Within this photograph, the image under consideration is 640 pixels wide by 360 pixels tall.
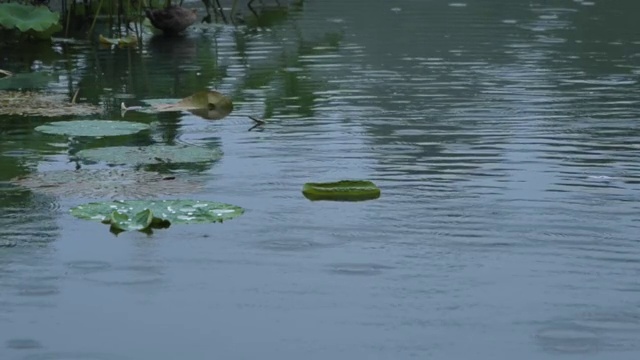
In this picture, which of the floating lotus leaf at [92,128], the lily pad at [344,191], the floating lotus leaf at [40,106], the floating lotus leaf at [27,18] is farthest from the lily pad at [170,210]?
the floating lotus leaf at [27,18]

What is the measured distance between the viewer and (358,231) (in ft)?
11.9

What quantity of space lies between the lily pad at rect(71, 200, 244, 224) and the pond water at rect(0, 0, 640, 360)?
4 cm

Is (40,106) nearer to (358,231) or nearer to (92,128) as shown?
(92,128)

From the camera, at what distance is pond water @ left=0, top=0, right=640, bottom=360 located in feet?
9.09

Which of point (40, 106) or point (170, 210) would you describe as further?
point (40, 106)

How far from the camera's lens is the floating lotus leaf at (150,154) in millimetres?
4637

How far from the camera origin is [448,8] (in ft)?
38.9

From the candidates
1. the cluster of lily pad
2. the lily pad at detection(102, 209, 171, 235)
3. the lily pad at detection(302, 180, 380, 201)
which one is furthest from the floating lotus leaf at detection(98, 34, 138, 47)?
the lily pad at detection(102, 209, 171, 235)

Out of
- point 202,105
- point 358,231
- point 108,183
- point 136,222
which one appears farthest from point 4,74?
point 358,231

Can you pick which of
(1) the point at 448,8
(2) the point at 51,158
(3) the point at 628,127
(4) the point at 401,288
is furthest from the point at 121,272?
(1) the point at 448,8

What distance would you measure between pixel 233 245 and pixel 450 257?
0.59 meters

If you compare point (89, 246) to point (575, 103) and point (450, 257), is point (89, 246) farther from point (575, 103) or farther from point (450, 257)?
point (575, 103)

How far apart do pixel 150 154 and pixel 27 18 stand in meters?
4.36

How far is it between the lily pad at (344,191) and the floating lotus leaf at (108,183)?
1.29 feet
